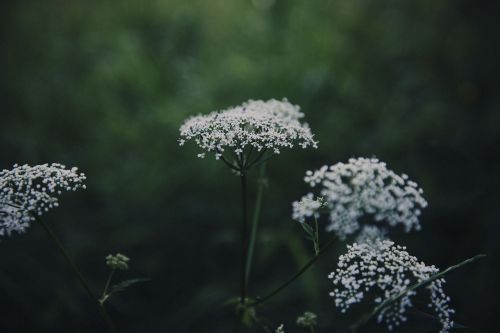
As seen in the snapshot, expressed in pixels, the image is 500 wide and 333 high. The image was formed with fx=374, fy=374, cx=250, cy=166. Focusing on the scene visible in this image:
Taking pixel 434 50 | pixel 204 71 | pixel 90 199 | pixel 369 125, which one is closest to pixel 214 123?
pixel 369 125

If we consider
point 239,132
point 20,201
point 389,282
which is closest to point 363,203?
point 389,282

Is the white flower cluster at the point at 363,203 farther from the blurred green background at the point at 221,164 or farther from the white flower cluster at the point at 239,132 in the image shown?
the blurred green background at the point at 221,164

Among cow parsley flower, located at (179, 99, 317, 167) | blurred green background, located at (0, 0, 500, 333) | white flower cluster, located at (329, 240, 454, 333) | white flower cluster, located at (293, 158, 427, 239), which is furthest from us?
blurred green background, located at (0, 0, 500, 333)

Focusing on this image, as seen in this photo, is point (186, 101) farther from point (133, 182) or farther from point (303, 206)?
point (303, 206)

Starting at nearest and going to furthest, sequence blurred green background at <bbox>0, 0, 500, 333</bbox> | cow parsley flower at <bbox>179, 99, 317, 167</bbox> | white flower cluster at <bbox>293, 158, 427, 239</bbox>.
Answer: white flower cluster at <bbox>293, 158, 427, 239</bbox>
cow parsley flower at <bbox>179, 99, 317, 167</bbox>
blurred green background at <bbox>0, 0, 500, 333</bbox>

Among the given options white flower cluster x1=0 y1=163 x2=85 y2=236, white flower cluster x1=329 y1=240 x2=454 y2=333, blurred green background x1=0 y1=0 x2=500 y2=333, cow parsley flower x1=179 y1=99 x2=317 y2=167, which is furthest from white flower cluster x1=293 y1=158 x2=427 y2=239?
blurred green background x1=0 y1=0 x2=500 y2=333

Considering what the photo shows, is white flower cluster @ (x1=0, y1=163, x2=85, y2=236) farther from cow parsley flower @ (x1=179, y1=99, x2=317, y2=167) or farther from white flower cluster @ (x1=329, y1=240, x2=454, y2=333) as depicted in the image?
white flower cluster @ (x1=329, y1=240, x2=454, y2=333)

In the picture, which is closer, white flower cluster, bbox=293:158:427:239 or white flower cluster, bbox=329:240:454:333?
white flower cluster, bbox=293:158:427:239

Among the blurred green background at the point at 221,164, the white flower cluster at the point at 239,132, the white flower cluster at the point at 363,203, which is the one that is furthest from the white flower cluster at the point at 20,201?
the blurred green background at the point at 221,164
